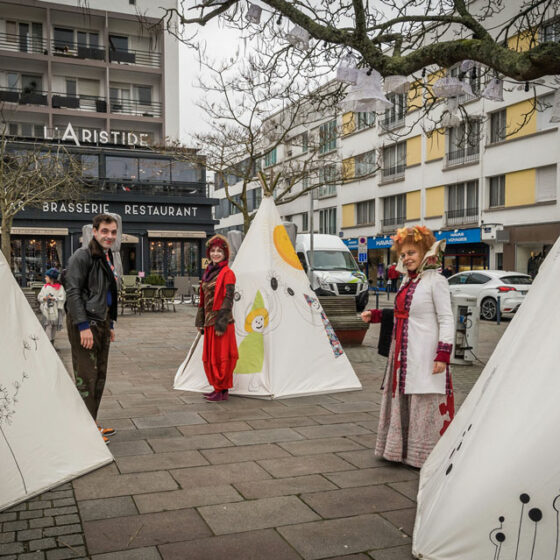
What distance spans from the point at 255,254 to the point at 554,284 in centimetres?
487

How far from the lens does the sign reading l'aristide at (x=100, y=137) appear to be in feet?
109

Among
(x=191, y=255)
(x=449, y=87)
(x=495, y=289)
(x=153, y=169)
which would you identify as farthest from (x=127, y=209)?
(x=449, y=87)

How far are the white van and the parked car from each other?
3567 mm

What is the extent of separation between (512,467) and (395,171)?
36.8m

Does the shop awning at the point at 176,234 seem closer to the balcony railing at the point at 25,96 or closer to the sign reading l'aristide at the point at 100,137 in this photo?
the sign reading l'aristide at the point at 100,137

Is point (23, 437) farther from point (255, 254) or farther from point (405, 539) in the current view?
point (255, 254)

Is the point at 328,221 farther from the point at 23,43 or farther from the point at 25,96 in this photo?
Answer: the point at 23,43

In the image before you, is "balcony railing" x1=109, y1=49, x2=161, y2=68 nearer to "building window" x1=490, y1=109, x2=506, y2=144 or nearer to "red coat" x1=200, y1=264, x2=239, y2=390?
"building window" x1=490, y1=109, x2=506, y2=144

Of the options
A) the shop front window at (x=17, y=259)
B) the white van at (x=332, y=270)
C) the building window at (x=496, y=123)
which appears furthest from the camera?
the shop front window at (x=17, y=259)

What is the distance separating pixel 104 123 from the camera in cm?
3869

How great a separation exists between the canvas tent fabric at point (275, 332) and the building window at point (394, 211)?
101 feet

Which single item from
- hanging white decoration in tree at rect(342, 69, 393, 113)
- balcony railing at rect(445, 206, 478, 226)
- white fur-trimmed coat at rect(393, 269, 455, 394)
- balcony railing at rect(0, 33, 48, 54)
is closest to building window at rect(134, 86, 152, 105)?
balcony railing at rect(0, 33, 48, 54)

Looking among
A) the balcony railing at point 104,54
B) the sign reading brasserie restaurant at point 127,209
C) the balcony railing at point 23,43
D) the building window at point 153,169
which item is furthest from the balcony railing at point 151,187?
the balcony railing at point 23,43

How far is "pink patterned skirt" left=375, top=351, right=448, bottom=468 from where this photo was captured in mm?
4602
